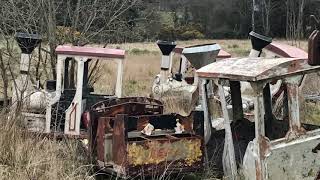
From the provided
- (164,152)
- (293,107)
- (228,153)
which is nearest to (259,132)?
(293,107)

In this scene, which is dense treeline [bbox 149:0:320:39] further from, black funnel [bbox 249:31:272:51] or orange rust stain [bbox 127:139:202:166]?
orange rust stain [bbox 127:139:202:166]

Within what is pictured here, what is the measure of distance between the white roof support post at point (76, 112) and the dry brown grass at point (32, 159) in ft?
4.83

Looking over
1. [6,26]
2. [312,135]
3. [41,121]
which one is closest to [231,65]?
[312,135]

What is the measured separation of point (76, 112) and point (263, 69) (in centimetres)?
357

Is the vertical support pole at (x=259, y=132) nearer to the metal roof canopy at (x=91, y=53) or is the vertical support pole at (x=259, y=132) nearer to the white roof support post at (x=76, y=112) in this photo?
the metal roof canopy at (x=91, y=53)

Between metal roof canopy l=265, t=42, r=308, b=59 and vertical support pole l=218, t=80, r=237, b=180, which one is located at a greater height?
metal roof canopy l=265, t=42, r=308, b=59

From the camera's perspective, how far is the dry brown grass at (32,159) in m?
5.97

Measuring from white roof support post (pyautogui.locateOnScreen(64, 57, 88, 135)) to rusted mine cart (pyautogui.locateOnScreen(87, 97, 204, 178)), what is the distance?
117cm

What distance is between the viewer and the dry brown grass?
5.97 m

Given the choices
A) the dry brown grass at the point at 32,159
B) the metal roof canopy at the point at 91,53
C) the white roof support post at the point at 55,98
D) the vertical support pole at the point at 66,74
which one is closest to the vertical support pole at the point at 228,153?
the dry brown grass at the point at 32,159

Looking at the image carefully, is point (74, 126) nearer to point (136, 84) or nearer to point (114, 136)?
point (114, 136)

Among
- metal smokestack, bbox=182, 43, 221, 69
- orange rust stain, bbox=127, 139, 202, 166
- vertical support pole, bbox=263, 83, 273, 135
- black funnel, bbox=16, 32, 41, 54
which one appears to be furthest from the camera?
metal smokestack, bbox=182, 43, 221, 69

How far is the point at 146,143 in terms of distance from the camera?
639 cm

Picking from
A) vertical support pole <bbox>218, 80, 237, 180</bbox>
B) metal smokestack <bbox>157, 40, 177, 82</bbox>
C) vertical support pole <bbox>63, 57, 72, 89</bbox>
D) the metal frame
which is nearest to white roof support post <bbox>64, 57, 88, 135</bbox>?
the metal frame
